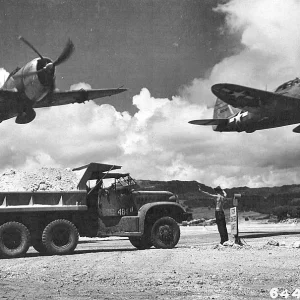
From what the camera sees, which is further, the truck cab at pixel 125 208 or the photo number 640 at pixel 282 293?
the truck cab at pixel 125 208

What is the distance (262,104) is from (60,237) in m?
17.1

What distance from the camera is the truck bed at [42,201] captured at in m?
13.1

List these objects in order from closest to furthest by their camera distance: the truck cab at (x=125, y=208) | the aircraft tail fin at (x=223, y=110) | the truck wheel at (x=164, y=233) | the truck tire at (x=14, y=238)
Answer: the truck tire at (x=14, y=238)
the truck cab at (x=125, y=208)
the truck wheel at (x=164, y=233)
the aircraft tail fin at (x=223, y=110)

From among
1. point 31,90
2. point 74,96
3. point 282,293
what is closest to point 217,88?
point 74,96

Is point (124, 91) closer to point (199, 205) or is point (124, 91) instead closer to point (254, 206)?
point (254, 206)

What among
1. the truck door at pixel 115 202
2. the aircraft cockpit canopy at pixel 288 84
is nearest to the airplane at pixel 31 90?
the aircraft cockpit canopy at pixel 288 84

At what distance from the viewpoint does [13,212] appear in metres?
13.1

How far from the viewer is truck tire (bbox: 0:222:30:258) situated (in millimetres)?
12977

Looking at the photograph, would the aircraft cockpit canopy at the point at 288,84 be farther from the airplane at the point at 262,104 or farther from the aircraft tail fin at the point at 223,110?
the aircraft tail fin at the point at 223,110

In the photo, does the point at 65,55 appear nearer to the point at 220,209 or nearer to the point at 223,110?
the point at 223,110

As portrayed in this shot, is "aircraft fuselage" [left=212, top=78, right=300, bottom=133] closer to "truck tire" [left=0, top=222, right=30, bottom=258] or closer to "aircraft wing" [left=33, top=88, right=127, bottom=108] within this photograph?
"aircraft wing" [left=33, top=88, right=127, bottom=108]

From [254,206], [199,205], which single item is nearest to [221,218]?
[254,206]

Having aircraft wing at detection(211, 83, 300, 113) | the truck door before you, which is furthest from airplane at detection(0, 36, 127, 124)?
the truck door

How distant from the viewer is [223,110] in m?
33.4
